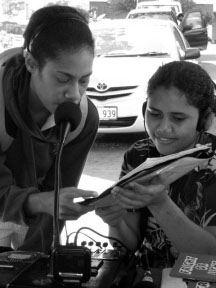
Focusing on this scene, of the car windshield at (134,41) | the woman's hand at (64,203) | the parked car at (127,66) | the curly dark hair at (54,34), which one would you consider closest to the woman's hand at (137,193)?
the woman's hand at (64,203)

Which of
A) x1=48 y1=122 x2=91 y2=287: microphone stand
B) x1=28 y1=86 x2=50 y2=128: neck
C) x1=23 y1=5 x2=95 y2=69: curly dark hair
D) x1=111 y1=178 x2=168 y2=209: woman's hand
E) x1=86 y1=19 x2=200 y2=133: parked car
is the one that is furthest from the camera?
x1=86 y1=19 x2=200 y2=133: parked car

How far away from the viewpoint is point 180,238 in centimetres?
154

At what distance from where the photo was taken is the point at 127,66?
5848 mm

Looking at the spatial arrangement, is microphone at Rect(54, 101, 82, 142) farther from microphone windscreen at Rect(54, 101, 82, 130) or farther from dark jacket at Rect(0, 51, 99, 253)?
dark jacket at Rect(0, 51, 99, 253)

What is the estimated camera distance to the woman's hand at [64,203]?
1431mm

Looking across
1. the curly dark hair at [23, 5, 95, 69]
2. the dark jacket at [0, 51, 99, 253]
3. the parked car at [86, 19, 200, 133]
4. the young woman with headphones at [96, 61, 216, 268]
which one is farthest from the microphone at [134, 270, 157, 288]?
the parked car at [86, 19, 200, 133]

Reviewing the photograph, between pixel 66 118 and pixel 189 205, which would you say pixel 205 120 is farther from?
pixel 66 118

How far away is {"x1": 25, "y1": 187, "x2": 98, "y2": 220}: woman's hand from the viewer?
1.43 m

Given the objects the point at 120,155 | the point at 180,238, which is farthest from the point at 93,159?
the point at 180,238

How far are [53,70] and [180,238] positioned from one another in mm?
569

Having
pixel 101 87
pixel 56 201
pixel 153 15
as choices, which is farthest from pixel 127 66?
pixel 153 15

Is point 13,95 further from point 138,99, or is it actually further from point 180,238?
point 138,99

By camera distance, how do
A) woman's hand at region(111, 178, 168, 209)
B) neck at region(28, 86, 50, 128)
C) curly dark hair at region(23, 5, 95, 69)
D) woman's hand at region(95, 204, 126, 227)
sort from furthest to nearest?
neck at region(28, 86, 50, 128) < curly dark hair at region(23, 5, 95, 69) < woman's hand at region(95, 204, 126, 227) < woman's hand at region(111, 178, 168, 209)

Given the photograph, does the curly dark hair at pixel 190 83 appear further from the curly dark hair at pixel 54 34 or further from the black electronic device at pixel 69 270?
the black electronic device at pixel 69 270
